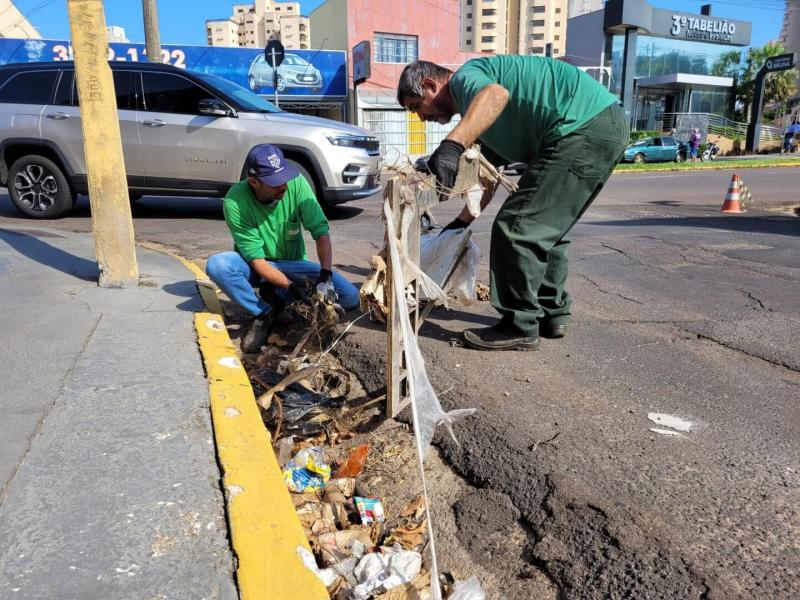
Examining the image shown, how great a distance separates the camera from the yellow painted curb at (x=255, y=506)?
1.65 meters

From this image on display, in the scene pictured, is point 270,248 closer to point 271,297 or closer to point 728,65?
point 271,297

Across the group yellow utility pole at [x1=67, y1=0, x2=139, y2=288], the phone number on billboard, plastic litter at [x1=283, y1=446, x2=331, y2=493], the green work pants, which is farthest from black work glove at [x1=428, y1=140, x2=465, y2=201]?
the phone number on billboard

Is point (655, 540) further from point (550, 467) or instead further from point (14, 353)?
point (14, 353)

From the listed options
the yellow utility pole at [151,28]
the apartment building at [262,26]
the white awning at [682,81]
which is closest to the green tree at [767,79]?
the white awning at [682,81]

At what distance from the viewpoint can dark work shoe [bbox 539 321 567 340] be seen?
146 inches

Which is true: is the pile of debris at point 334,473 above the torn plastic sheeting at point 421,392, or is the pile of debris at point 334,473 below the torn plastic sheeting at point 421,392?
below

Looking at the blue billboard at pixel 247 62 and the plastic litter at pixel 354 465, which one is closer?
the plastic litter at pixel 354 465

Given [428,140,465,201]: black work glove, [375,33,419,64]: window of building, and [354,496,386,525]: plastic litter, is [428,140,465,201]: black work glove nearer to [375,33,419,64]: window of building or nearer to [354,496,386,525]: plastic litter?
[354,496,386,525]: plastic litter

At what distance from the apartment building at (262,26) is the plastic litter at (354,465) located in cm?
4773

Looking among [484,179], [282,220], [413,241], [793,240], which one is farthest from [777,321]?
[793,240]

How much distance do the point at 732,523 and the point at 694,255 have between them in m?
4.79

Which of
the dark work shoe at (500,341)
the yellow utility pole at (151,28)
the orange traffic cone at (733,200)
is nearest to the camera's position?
the dark work shoe at (500,341)

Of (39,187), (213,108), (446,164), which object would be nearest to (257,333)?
(446,164)

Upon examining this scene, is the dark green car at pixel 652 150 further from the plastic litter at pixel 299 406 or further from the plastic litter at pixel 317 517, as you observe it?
the plastic litter at pixel 317 517
